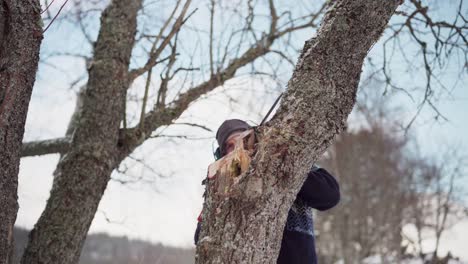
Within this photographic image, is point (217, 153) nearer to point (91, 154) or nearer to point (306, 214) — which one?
point (306, 214)

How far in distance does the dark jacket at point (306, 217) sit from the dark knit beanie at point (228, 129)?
1.49 ft

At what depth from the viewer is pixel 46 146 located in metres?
4.53

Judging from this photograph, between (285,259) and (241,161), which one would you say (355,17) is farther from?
(285,259)

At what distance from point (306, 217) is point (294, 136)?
67 cm

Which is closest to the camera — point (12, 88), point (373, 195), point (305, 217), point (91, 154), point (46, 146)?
point (12, 88)

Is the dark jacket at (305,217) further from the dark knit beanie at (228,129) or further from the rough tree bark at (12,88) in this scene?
the rough tree bark at (12,88)

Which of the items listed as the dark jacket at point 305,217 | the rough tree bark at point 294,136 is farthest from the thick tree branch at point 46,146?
the rough tree bark at point 294,136

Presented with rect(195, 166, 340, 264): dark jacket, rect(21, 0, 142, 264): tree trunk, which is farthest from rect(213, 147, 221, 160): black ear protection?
rect(21, 0, 142, 264): tree trunk

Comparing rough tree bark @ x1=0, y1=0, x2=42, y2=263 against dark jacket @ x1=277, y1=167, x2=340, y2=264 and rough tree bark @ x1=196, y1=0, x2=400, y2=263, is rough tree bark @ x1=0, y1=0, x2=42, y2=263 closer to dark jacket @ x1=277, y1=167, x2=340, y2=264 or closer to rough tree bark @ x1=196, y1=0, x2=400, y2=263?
rough tree bark @ x1=196, y1=0, x2=400, y2=263

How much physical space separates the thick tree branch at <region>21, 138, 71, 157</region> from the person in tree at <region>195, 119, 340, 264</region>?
2838 millimetres

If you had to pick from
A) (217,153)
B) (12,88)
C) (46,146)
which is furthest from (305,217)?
(46,146)

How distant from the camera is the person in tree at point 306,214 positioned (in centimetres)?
215

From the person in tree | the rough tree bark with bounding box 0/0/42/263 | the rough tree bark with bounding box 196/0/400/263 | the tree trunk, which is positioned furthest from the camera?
the tree trunk

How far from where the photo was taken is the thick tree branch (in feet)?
14.9
